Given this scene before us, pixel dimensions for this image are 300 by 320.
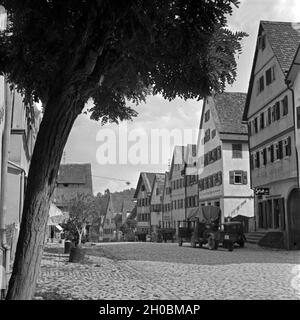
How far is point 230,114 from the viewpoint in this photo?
5019 centimetres

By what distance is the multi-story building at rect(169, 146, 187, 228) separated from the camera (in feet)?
218

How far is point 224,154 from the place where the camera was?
48.4 m

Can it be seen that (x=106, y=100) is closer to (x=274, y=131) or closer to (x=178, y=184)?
(x=274, y=131)

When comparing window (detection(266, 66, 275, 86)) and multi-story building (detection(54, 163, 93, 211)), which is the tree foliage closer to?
window (detection(266, 66, 275, 86))

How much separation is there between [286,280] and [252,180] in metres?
25.4

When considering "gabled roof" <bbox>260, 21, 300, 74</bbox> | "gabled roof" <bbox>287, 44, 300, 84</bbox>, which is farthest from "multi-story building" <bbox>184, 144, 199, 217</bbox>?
"gabled roof" <bbox>287, 44, 300, 84</bbox>

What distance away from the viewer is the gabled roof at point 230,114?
4894cm

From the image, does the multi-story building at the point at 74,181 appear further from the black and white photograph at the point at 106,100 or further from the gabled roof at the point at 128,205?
the black and white photograph at the point at 106,100

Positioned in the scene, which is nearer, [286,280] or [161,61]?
[161,61]

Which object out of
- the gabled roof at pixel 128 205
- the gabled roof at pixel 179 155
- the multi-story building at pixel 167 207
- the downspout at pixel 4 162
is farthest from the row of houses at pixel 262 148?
the gabled roof at pixel 128 205

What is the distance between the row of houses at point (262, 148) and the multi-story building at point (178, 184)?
7.98ft

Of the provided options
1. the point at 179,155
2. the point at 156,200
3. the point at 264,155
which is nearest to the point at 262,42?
the point at 264,155
